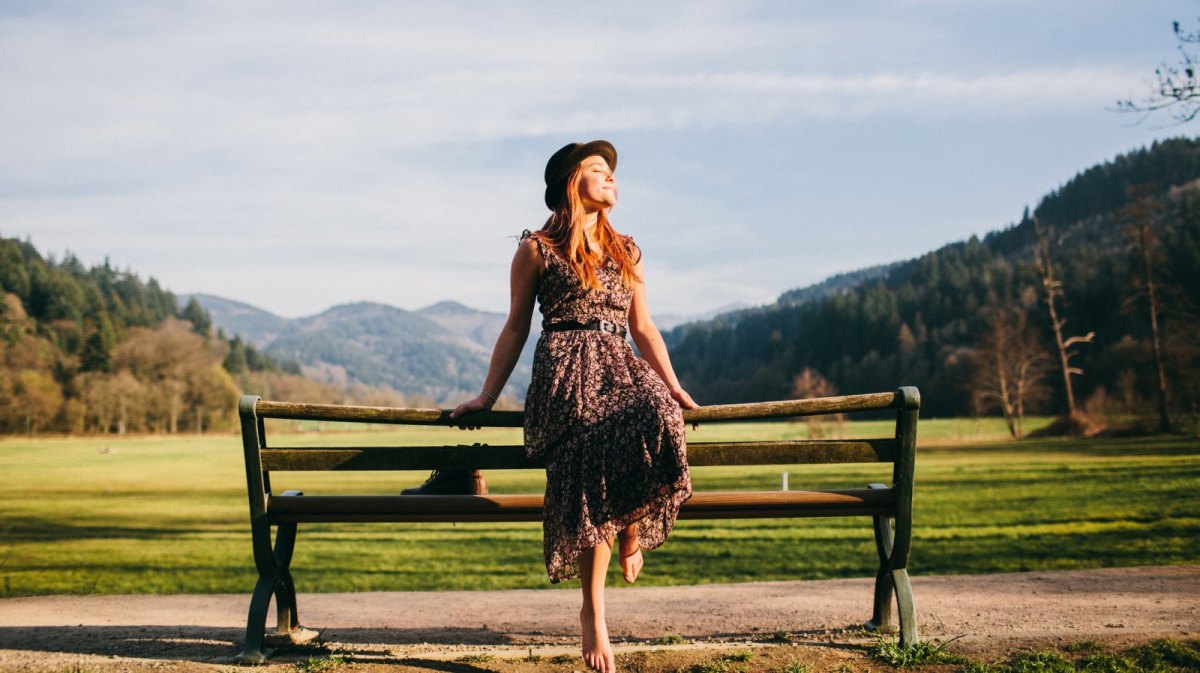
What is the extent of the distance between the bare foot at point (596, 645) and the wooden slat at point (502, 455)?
0.75 metres

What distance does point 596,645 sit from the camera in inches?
160

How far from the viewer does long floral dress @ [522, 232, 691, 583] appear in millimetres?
3959

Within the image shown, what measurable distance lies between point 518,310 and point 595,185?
2.49 ft

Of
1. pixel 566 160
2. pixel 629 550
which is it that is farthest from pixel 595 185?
pixel 629 550

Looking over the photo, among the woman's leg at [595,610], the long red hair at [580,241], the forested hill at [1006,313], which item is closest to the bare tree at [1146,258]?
the forested hill at [1006,313]

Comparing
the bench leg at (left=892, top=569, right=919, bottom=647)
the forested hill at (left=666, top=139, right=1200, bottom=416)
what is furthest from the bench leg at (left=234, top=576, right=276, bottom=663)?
the forested hill at (left=666, top=139, right=1200, bottom=416)

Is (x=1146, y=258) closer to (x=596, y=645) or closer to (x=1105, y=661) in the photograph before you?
(x=1105, y=661)

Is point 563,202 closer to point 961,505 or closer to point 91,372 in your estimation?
point 961,505

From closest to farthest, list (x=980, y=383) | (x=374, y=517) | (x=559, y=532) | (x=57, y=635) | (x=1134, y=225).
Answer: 1. (x=559, y=532)
2. (x=374, y=517)
3. (x=57, y=635)
4. (x=1134, y=225)
5. (x=980, y=383)

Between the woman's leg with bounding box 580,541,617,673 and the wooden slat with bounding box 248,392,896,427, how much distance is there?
0.73m

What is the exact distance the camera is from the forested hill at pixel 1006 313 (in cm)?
6250

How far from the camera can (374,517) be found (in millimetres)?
4422

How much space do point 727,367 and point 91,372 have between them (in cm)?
9676

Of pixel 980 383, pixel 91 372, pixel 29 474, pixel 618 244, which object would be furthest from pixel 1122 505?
pixel 91 372
